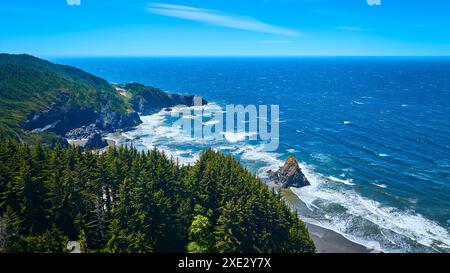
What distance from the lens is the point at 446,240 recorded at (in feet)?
221

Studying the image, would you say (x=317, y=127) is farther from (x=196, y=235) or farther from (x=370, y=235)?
(x=196, y=235)

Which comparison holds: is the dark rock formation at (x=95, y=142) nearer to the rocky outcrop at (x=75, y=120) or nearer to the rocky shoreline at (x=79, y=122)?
the rocky shoreline at (x=79, y=122)

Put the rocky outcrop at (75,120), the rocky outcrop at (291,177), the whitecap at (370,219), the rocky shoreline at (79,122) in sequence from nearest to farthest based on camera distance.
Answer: the whitecap at (370,219), the rocky outcrop at (291,177), the rocky shoreline at (79,122), the rocky outcrop at (75,120)

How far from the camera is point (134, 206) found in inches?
2126

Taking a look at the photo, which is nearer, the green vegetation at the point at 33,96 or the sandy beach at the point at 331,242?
the sandy beach at the point at 331,242

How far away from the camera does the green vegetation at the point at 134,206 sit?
48.9m

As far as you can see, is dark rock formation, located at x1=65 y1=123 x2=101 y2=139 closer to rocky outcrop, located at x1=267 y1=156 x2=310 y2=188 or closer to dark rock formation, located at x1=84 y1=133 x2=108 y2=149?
dark rock formation, located at x1=84 y1=133 x2=108 y2=149

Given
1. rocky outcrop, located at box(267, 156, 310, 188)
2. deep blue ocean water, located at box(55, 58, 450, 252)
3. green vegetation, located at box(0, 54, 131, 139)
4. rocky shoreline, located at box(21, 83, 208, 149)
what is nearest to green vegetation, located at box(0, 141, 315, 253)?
deep blue ocean water, located at box(55, 58, 450, 252)

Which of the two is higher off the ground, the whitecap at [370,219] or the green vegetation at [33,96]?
the green vegetation at [33,96]

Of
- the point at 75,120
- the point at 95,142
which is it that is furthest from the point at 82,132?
the point at 95,142

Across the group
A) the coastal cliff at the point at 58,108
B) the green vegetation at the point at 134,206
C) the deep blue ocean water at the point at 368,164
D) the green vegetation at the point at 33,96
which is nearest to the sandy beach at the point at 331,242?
the deep blue ocean water at the point at 368,164
